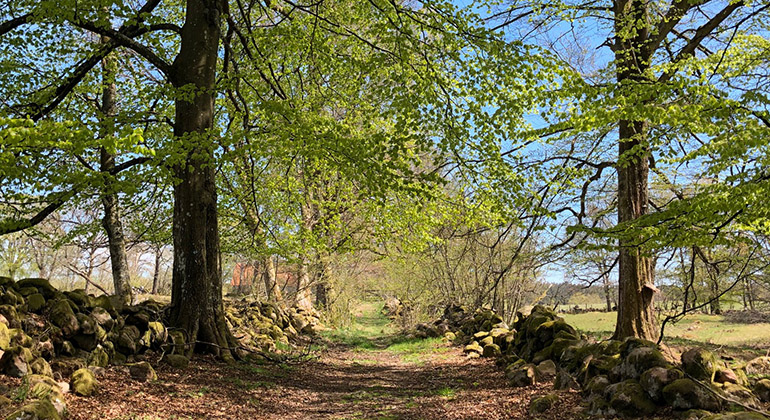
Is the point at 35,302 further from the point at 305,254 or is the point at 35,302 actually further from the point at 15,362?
the point at 305,254

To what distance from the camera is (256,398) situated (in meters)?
6.50

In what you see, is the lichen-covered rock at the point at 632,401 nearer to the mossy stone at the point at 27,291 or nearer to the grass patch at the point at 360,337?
the mossy stone at the point at 27,291

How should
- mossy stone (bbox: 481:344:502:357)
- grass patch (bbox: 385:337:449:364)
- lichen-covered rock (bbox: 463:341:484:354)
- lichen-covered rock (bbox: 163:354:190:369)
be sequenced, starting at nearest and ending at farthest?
lichen-covered rock (bbox: 163:354:190:369)
mossy stone (bbox: 481:344:502:357)
lichen-covered rock (bbox: 463:341:484:354)
grass patch (bbox: 385:337:449:364)

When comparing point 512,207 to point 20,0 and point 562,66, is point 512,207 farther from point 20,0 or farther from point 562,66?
point 20,0

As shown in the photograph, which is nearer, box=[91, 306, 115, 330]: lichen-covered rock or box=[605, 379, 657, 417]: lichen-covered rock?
box=[605, 379, 657, 417]: lichen-covered rock

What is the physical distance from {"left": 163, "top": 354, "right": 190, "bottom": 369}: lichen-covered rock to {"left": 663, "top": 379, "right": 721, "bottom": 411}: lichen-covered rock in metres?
6.26

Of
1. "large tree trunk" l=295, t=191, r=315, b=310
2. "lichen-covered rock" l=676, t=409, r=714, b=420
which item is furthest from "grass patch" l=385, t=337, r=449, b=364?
"lichen-covered rock" l=676, t=409, r=714, b=420

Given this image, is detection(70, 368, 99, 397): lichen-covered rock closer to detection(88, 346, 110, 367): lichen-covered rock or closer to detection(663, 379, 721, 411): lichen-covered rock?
detection(88, 346, 110, 367): lichen-covered rock

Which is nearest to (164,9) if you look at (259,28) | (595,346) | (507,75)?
(259,28)

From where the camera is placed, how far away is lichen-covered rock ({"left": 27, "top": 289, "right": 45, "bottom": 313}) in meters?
5.68

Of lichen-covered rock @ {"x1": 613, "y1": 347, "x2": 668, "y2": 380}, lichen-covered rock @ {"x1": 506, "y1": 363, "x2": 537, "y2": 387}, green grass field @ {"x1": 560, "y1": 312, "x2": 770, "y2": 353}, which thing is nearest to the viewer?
lichen-covered rock @ {"x1": 613, "y1": 347, "x2": 668, "y2": 380}

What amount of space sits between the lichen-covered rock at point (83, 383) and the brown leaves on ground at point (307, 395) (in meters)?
0.10

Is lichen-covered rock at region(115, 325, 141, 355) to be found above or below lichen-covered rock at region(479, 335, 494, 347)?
above

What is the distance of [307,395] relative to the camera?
7.28 m
